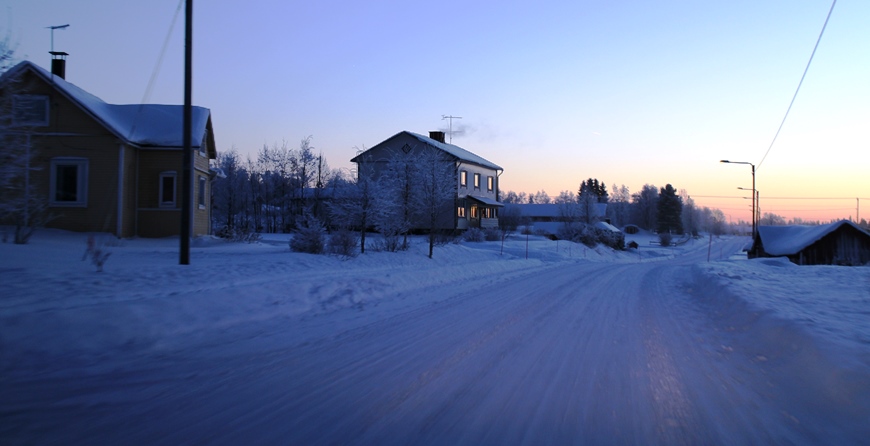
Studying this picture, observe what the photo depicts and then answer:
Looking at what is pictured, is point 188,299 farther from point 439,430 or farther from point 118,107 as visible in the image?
point 118,107

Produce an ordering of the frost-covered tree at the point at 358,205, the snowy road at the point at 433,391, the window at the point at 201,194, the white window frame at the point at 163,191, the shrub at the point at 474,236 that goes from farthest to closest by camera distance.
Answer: the shrub at the point at 474,236, the window at the point at 201,194, the white window frame at the point at 163,191, the frost-covered tree at the point at 358,205, the snowy road at the point at 433,391

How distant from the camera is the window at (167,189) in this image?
934 inches

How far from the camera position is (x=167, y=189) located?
23891mm

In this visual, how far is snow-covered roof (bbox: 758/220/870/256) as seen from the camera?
3334cm

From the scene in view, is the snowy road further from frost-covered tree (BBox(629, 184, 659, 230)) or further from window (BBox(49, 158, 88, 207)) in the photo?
frost-covered tree (BBox(629, 184, 659, 230))

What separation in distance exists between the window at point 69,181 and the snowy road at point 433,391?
56.0ft

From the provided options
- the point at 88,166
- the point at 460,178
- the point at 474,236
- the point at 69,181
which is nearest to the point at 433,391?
the point at 88,166

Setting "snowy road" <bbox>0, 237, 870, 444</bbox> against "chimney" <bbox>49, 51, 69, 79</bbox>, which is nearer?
"snowy road" <bbox>0, 237, 870, 444</bbox>

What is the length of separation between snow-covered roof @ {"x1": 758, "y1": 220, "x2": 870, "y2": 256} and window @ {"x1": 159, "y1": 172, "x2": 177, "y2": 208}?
115 feet

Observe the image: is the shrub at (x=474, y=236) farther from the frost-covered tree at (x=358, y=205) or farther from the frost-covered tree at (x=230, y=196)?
the frost-covered tree at (x=230, y=196)

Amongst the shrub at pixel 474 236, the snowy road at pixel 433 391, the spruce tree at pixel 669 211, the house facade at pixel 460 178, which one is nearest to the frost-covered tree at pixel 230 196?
the house facade at pixel 460 178

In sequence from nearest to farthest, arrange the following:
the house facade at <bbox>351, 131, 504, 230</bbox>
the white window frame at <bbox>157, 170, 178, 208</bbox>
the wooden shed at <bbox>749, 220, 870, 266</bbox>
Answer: the white window frame at <bbox>157, 170, 178, 208</bbox>
the wooden shed at <bbox>749, 220, 870, 266</bbox>
the house facade at <bbox>351, 131, 504, 230</bbox>

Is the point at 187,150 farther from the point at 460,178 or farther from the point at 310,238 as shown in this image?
the point at 460,178

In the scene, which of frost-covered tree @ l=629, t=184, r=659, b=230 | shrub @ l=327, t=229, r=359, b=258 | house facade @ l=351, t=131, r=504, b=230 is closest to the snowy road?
shrub @ l=327, t=229, r=359, b=258
